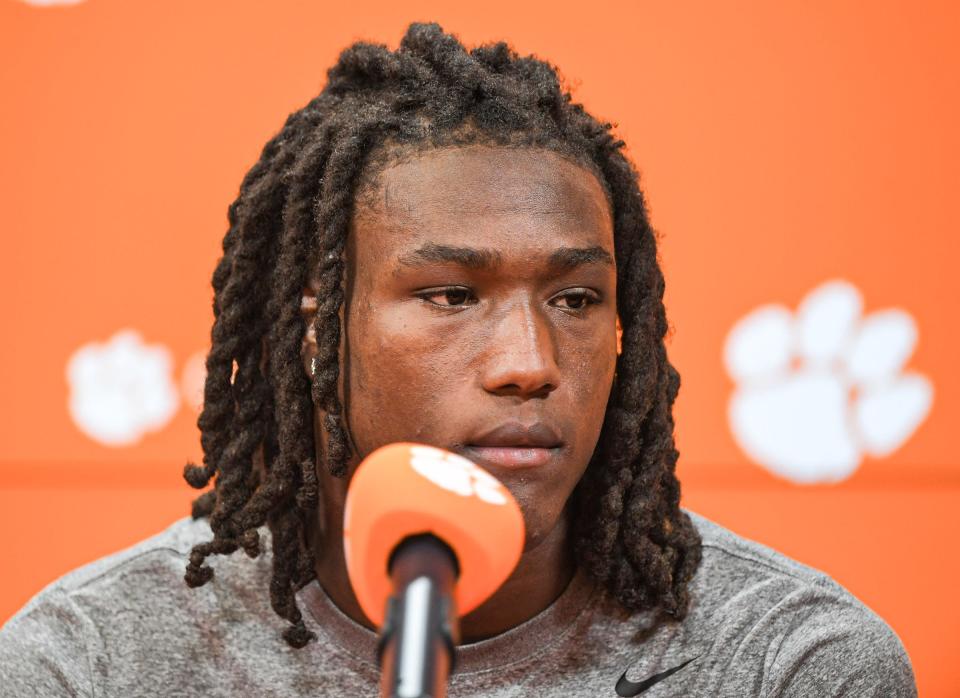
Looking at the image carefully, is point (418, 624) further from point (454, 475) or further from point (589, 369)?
A: point (589, 369)

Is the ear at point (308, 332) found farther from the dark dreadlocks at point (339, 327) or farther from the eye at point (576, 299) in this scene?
the eye at point (576, 299)

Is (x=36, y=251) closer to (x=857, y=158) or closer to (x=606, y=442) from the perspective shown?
(x=606, y=442)

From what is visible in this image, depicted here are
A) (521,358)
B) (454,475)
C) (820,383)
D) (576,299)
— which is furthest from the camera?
(820,383)

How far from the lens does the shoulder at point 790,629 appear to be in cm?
147

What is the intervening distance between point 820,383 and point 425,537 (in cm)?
168

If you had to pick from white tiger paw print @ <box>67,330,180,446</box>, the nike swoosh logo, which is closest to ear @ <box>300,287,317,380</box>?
the nike swoosh logo

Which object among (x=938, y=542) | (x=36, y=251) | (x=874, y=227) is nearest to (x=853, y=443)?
(x=938, y=542)

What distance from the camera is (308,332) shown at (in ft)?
5.00

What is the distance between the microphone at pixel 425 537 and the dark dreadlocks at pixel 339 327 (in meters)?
0.58

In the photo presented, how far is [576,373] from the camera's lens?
1378 mm

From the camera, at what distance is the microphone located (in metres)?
0.78

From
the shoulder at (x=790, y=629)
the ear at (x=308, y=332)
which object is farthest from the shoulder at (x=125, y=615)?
the shoulder at (x=790, y=629)

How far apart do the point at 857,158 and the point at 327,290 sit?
132 centimetres

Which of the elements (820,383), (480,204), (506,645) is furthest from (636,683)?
(820,383)
